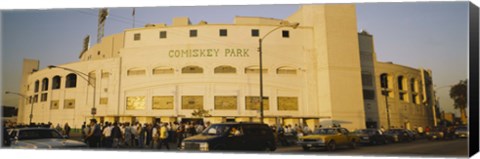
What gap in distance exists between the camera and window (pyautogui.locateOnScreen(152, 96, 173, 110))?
122ft

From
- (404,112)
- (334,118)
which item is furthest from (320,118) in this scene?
(404,112)

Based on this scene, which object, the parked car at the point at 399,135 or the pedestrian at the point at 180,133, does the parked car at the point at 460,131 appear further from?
the pedestrian at the point at 180,133

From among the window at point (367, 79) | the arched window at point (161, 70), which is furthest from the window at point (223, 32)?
the window at point (367, 79)

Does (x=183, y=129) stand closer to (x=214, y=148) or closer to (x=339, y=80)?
(x=214, y=148)

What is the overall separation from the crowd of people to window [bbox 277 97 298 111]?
17.5m

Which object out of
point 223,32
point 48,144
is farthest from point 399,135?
point 48,144

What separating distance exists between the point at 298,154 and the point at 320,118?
21.7 m

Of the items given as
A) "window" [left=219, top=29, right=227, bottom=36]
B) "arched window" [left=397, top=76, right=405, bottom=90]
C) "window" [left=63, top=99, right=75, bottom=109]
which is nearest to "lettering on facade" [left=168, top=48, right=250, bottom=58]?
"window" [left=219, top=29, right=227, bottom=36]

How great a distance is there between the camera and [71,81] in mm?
44281

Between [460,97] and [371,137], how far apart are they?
4.97 meters

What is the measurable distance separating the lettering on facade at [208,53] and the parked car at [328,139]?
65.6 ft

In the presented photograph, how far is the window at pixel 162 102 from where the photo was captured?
1459 inches

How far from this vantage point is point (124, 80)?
129 ft

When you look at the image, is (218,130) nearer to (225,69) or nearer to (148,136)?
(148,136)
